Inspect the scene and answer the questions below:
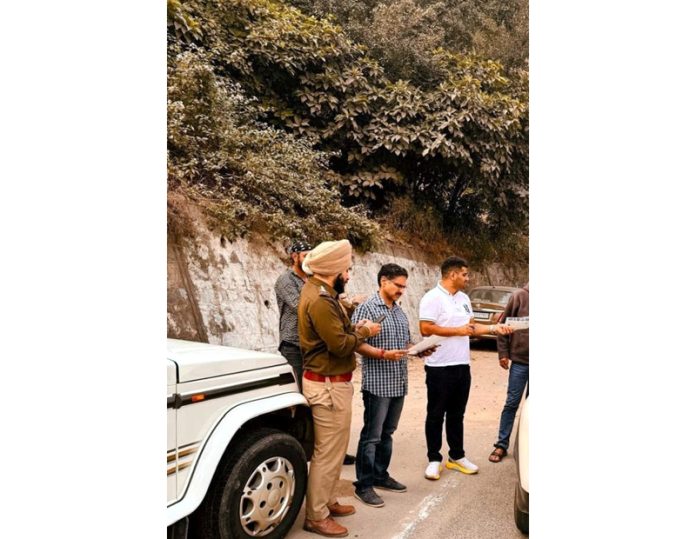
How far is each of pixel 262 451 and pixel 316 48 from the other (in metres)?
3.32

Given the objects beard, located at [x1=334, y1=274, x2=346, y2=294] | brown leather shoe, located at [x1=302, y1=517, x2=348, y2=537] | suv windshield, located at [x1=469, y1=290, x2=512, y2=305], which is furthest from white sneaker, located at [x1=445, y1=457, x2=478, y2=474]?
suv windshield, located at [x1=469, y1=290, x2=512, y2=305]

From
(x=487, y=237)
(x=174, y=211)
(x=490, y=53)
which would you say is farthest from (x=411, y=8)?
(x=174, y=211)

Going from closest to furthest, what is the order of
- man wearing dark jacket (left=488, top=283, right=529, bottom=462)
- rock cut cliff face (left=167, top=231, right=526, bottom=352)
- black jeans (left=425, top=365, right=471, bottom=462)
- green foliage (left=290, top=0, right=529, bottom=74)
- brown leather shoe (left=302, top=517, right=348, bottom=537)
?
brown leather shoe (left=302, top=517, right=348, bottom=537) → black jeans (left=425, top=365, right=471, bottom=462) → man wearing dark jacket (left=488, top=283, right=529, bottom=462) → rock cut cliff face (left=167, top=231, right=526, bottom=352) → green foliage (left=290, top=0, right=529, bottom=74)

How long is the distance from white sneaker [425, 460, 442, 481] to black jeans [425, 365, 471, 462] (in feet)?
0.10

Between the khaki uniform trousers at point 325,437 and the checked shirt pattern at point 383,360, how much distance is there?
39 cm

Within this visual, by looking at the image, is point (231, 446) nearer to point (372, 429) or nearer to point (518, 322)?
point (372, 429)

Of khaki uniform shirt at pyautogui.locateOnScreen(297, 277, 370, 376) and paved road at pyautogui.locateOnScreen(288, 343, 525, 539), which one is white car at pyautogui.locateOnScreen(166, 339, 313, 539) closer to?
khaki uniform shirt at pyautogui.locateOnScreen(297, 277, 370, 376)

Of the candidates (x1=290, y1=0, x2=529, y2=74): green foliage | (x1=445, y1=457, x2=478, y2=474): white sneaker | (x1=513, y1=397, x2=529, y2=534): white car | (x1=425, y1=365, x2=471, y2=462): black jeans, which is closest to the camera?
(x1=513, y1=397, x2=529, y2=534): white car

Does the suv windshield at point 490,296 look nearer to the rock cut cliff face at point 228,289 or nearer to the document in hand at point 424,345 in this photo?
the rock cut cliff face at point 228,289

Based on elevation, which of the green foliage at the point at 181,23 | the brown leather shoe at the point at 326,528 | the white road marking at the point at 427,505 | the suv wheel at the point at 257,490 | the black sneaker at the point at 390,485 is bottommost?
the white road marking at the point at 427,505

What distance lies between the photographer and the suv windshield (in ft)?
14.8

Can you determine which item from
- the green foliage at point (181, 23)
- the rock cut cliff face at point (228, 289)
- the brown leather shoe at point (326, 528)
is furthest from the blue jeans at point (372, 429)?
the green foliage at point (181, 23)

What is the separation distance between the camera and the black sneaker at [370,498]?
9.14ft
